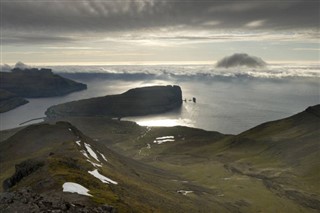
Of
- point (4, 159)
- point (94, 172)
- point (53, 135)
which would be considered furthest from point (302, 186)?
point (4, 159)

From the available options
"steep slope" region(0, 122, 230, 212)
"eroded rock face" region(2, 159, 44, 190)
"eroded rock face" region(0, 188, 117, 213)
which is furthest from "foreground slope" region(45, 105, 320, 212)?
"eroded rock face" region(0, 188, 117, 213)

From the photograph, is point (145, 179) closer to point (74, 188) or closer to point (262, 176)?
point (74, 188)

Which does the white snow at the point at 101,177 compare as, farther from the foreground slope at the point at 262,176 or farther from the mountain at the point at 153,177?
the foreground slope at the point at 262,176

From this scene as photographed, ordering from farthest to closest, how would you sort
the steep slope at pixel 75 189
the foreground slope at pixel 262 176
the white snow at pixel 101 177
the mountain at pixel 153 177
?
the foreground slope at pixel 262 176 → the white snow at pixel 101 177 → the mountain at pixel 153 177 → the steep slope at pixel 75 189

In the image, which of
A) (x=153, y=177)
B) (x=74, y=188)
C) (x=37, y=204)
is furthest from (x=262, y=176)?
(x=37, y=204)

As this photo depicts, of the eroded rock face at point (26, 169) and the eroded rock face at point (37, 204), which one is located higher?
the eroded rock face at point (37, 204)

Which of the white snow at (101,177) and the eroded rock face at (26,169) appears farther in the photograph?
the white snow at (101,177)

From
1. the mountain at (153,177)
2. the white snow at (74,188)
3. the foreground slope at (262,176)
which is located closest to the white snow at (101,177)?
the mountain at (153,177)
